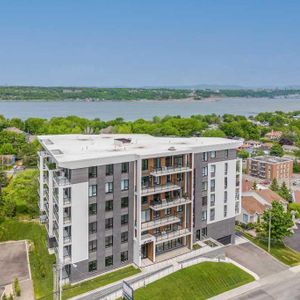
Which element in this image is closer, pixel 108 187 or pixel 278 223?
pixel 108 187

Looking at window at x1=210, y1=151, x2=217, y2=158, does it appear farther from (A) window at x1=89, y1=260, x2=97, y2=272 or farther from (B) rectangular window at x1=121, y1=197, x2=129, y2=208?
(A) window at x1=89, y1=260, x2=97, y2=272

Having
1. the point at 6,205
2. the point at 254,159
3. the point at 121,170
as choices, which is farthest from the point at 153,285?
the point at 254,159

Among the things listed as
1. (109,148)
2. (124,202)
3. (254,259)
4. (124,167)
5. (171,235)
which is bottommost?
(254,259)

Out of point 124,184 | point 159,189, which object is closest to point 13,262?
point 124,184

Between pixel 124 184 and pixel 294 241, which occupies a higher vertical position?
pixel 124 184

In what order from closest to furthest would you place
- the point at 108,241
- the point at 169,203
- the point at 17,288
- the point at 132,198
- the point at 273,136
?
1. the point at 17,288
2. the point at 108,241
3. the point at 132,198
4. the point at 169,203
5. the point at 273,136

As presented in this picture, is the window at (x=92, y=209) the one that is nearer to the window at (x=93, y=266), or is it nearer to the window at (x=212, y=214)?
the window at (x=93, y=266)

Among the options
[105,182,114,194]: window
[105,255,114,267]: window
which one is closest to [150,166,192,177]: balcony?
[105,182,114,194]: window

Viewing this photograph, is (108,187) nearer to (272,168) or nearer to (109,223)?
(109,223)
